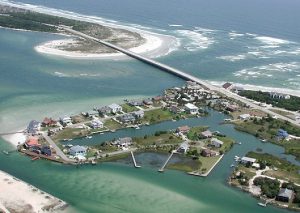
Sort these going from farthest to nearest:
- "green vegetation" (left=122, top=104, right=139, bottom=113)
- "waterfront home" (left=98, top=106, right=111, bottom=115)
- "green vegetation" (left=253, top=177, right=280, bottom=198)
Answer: "green vegetation" (left=122, top=104, right=139, bottom=113) < "waterfront home" (left=98, top=106, right=111, bottom=115) < "green vegetation" (left=253, top=177, right=280, bottom=198)

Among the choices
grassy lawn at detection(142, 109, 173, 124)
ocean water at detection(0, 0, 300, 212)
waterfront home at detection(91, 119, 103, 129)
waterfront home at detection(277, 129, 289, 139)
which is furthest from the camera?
grassy lawn at detection(142, 109, 173, 124)

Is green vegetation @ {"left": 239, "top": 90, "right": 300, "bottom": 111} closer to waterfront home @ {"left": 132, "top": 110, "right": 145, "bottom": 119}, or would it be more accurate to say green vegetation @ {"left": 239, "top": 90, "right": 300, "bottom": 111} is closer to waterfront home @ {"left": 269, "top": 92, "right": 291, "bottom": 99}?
waterfront home @ {"left": 269, "top": 92, "right": 291, "bottom": 99}

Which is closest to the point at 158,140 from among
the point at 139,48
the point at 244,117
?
the point at 244,117

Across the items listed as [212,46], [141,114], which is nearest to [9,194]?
[141,114]

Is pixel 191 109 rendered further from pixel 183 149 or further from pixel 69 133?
pixel 69 133

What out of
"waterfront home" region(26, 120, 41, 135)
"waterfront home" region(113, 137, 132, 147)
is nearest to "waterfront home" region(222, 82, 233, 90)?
"waterfront home" region(113, 137, 132, 147)

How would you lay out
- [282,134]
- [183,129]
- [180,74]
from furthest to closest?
[180,74]
[282,134]
[183,129]
